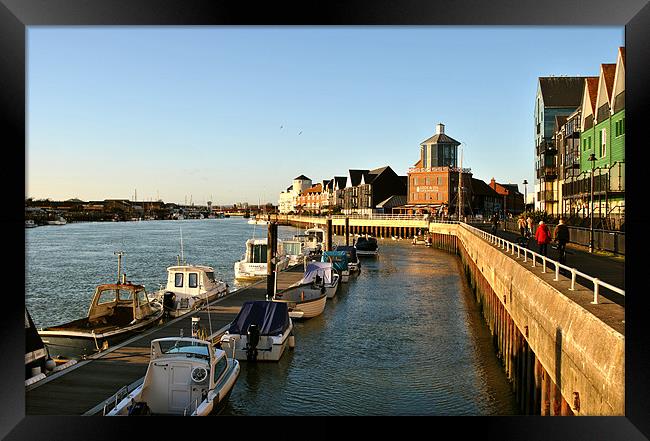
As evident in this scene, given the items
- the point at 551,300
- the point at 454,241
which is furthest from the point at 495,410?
the point at 454,241

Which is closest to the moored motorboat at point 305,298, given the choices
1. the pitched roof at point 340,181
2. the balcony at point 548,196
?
the balcony at point 548,196

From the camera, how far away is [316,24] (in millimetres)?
9266

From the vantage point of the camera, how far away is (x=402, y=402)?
1609 cm

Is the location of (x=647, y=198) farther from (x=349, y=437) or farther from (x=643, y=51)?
(x=349, y=437)

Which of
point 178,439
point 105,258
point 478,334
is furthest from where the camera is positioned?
point 105,258

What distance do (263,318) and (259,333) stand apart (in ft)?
2.41

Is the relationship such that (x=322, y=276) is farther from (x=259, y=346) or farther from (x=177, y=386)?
(x=177, y=386)

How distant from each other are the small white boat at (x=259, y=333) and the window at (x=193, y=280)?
9.43 m

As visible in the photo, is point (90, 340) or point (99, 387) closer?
point (99, 387)

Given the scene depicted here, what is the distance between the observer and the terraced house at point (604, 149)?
107 feet

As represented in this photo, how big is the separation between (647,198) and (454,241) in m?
64.5

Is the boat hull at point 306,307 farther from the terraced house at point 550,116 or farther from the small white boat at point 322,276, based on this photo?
the terraced house at point 550,116

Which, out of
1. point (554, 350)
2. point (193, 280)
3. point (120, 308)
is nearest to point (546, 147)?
point (193, 280)

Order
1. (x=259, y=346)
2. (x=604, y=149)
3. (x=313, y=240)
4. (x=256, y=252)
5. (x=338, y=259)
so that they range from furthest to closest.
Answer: (x=313, y=240) < (x=256, y=252) < (x=338, y=259) < (x=604, y=149) < (x=259, y=346)
